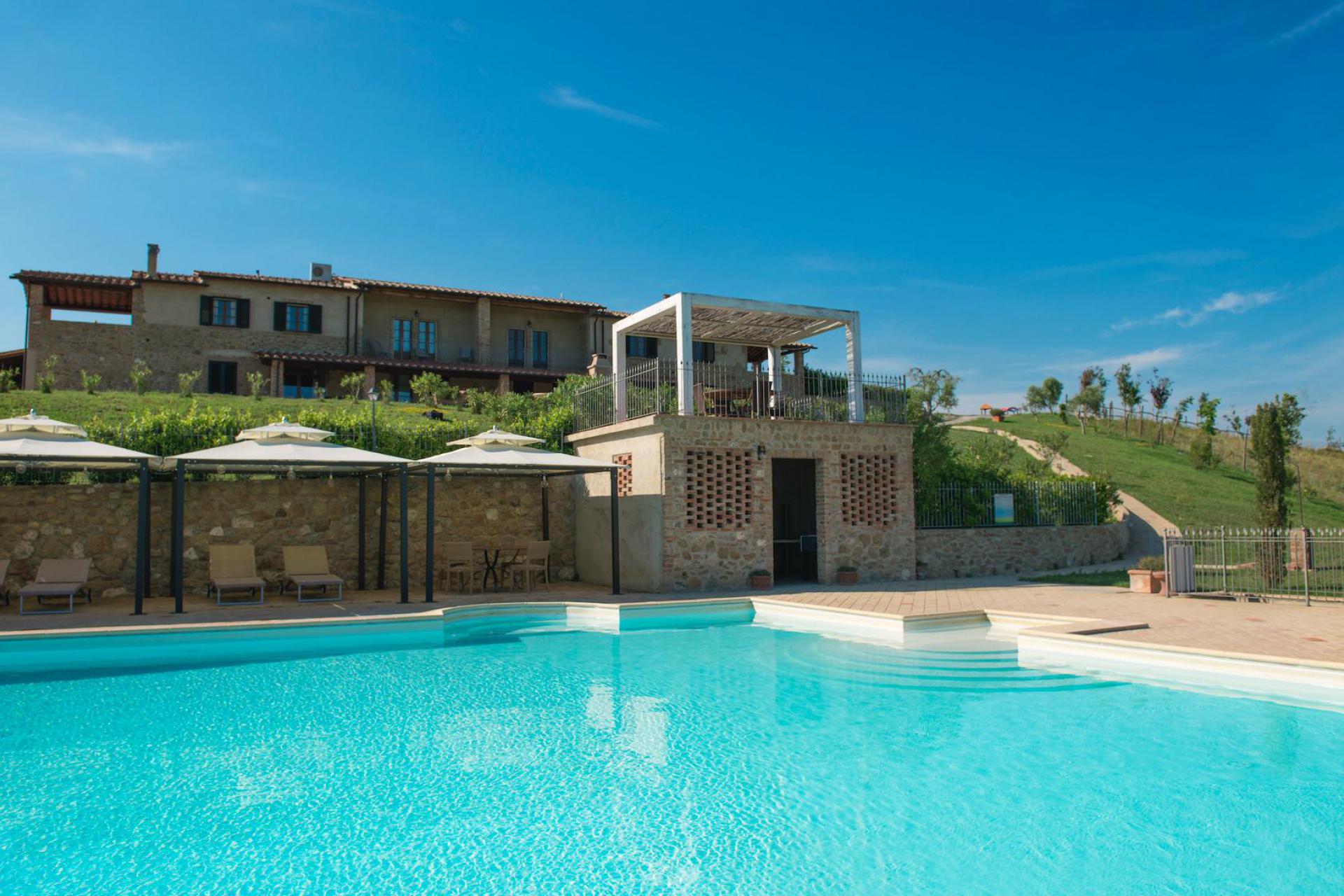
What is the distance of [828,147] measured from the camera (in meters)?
19.7

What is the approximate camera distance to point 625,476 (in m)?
15.2

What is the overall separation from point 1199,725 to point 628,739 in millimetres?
4651

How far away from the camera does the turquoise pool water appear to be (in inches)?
159

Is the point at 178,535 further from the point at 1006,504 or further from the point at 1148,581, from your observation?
the point at 1006,504

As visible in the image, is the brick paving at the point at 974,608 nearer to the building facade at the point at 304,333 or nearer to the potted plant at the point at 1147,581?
the potted plant at the point at 1147,581

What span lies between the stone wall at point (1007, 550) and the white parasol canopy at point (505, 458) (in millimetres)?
7198

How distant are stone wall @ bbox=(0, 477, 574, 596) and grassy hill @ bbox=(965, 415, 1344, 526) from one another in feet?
53.7

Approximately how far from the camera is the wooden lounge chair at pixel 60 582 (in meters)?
11.1

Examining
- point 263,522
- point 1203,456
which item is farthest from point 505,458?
point 1203,456

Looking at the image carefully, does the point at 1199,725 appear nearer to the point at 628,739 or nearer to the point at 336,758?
the point at 628,739

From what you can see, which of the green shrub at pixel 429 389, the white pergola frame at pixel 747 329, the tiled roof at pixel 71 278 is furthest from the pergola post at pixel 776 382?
the tiled roof at pixel 71 278

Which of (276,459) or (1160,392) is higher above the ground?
(1160,392)

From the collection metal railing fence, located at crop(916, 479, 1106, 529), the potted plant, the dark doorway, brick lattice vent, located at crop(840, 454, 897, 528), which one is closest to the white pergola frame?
brick lattice vent, located at crop(840, 454, 897, 528)

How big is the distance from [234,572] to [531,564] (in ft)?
16.2
